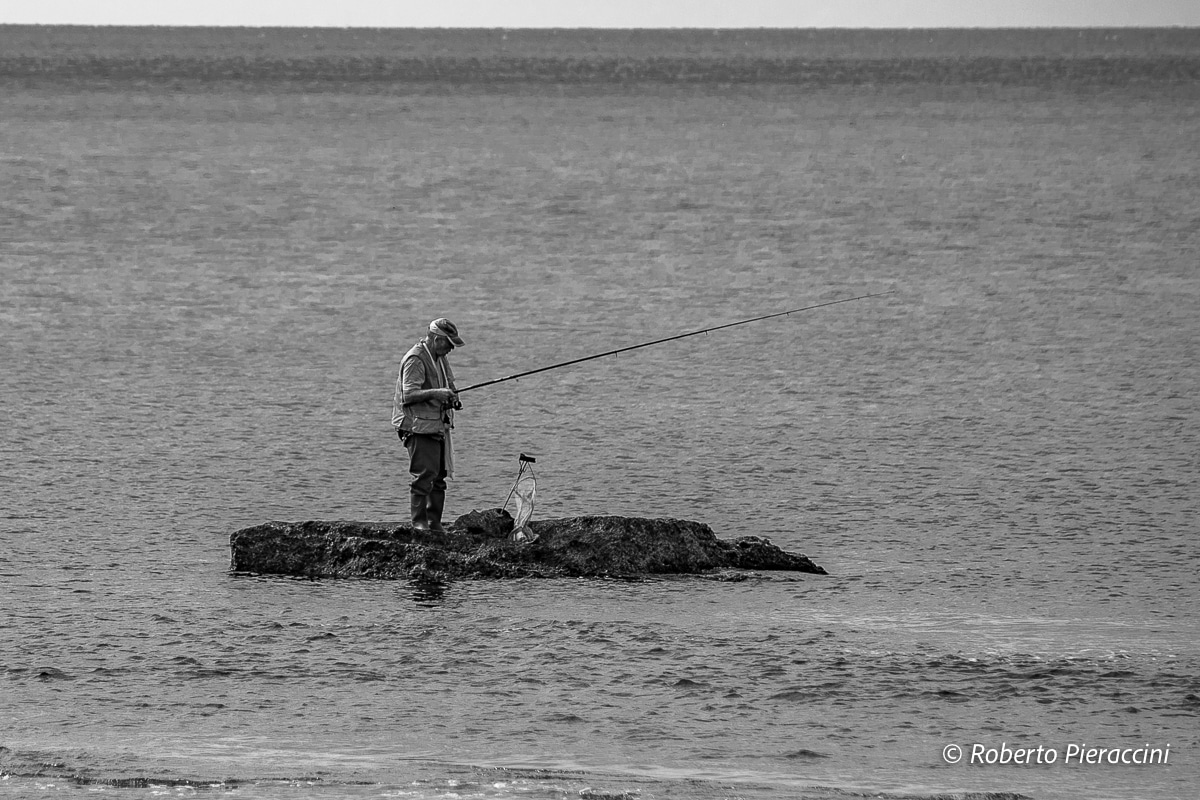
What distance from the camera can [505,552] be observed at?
29.2ft

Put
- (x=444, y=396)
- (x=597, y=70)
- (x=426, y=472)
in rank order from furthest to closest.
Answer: (x=597, y=70) < (x=426, y=472) < (x=444, y=396)

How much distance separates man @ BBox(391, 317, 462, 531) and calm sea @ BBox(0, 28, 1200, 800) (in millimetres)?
703

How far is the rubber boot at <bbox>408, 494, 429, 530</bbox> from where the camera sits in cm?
909

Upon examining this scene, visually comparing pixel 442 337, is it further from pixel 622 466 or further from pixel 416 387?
pixel 622 466

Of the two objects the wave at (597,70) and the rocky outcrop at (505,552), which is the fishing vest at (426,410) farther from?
the wave at (597,70)

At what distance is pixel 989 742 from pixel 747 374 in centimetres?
936

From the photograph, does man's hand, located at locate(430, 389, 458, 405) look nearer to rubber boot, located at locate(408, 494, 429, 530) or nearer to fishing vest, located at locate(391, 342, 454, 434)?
fishing vest, located at locate(391, 342, 454, 434)

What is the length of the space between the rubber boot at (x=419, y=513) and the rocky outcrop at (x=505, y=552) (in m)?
0.08

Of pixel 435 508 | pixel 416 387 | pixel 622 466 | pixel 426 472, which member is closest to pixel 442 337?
pixel 416 387

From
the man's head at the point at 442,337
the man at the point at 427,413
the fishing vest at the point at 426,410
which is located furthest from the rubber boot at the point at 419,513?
the man's head at the point at 442,337

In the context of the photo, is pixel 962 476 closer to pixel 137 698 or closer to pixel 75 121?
pixel 137 698

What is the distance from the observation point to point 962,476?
38.4 feet

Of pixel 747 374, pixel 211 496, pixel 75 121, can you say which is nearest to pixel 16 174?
pixel 75 121

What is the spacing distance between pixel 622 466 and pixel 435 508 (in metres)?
2.86
